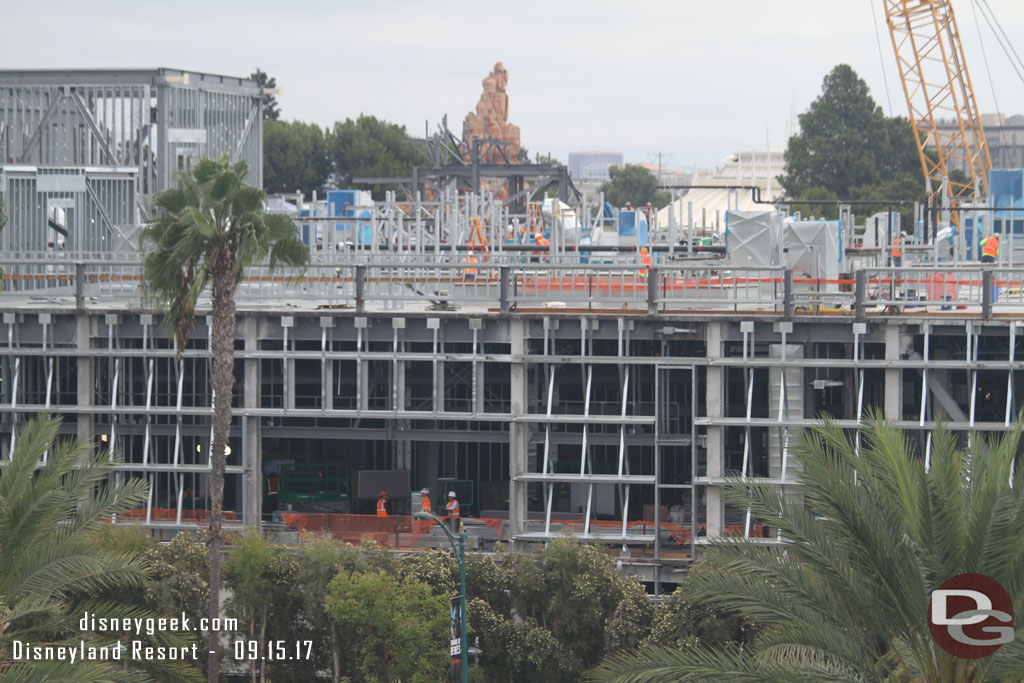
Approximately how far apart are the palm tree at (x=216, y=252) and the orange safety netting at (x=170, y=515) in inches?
319

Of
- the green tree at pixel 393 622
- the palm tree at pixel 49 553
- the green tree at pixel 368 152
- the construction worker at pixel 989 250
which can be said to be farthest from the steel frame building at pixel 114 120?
the green tree at pixel 368 152

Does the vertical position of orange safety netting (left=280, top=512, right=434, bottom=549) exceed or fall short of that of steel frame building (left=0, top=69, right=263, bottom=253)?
it falls short

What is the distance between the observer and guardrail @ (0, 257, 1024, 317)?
94.5 feet

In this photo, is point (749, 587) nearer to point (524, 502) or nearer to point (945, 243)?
point (524, 502)

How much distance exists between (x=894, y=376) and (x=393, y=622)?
38.0 ft

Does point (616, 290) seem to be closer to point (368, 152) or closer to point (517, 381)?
point (517, 381)

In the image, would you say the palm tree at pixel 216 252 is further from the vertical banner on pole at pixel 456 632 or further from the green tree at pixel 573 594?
the green tree at pixel 573 594

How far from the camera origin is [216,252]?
74.7 ft

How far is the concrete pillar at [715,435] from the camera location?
2923 cm

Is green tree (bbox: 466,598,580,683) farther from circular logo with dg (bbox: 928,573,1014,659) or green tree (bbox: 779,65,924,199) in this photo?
green tree (bbox: 779,65,924,199)

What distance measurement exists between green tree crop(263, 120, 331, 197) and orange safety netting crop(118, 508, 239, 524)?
269ft

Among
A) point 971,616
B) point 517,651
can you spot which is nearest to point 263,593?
point 517,651

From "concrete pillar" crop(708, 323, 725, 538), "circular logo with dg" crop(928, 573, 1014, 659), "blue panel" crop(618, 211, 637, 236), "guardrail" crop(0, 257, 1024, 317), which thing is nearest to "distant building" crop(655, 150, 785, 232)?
"blue panel" crop(618, 211, 637, 236)

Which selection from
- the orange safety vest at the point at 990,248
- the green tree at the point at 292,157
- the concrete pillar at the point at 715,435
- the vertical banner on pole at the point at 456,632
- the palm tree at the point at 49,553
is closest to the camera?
the palm tree at the point at 49,553
